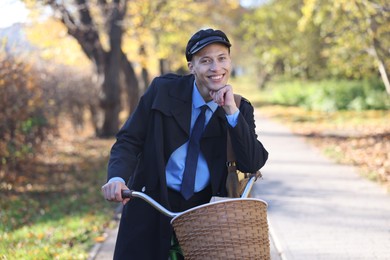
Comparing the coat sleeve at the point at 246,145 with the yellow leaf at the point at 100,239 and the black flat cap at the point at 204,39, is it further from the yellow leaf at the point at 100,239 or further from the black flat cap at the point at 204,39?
the yellow leaf at the point at 100,239

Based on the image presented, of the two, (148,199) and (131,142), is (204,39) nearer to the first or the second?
(131,142)

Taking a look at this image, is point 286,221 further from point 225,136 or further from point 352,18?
point 352,18

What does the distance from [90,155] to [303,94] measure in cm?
1812

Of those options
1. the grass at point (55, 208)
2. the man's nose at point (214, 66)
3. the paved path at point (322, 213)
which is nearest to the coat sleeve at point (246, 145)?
the man's nose at point (214, 66)

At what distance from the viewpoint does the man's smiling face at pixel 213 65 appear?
3197 mm

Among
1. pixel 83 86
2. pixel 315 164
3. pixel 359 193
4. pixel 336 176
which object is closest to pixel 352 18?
pixel 315 164

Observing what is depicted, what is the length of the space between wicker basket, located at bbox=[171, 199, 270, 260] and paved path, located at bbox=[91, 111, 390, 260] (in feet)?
10.7

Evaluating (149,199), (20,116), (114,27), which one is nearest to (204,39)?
(149,199)

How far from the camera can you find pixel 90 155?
16078 millimetres

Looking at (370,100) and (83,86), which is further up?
(83,86)

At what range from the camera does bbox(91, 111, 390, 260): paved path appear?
610 centimetres

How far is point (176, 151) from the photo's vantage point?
328cm

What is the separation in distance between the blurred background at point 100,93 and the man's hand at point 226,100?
147 inches

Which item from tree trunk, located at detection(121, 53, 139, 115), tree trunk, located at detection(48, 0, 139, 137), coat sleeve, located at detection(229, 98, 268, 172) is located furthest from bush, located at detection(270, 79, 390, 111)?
coat sleeve, located at detection(229, 98, 268, 172)
